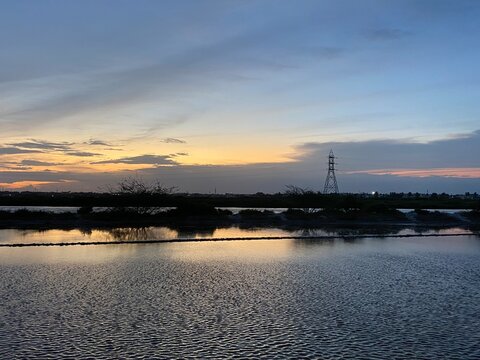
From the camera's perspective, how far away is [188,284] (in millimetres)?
11938

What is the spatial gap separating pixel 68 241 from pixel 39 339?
1441cm

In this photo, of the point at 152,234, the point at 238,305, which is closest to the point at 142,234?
the point at 152,234

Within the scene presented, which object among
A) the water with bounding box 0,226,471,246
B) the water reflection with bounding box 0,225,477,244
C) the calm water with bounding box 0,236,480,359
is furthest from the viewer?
the water reflection with bounding box 0,225,477,244

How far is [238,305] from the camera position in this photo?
984cm

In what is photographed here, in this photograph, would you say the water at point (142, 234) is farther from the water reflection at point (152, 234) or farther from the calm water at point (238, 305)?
the calm water at point (238, 305)

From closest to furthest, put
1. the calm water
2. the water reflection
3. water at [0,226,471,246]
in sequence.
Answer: the calm water
water at [0,226,471,246]
the water reflection

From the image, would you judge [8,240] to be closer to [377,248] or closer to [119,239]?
[119,239]

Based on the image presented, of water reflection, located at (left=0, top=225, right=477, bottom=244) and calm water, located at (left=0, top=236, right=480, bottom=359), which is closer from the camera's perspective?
calm water, located at (left=0, top=236, right=480, bottom=359)

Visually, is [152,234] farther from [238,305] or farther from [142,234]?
[238,305]

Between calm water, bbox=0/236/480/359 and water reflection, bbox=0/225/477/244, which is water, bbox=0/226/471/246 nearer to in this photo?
water reflection, bbox=0/225/477/244

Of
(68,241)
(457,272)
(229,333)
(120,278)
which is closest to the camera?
(229,333)

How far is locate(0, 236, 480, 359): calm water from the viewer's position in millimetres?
7324

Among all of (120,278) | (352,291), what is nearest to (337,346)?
(352,291)

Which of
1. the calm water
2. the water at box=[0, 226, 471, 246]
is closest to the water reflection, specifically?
the water at box=[0, 226, 471, 246]
